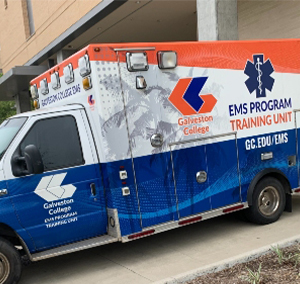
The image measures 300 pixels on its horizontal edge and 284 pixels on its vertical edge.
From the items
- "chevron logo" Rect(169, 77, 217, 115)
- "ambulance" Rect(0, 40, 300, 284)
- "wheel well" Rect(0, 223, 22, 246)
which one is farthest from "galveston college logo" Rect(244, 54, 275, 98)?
"wheel well" Rect(0, 223, 22, 246)

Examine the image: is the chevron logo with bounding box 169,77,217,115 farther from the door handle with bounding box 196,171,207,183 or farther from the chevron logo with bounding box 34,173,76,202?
the chevron logo with bounding box 34,173,76,202

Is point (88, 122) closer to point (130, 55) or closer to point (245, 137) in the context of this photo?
point (130, 55)

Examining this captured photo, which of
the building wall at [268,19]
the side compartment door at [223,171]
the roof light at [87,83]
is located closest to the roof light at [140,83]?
the roof light at [87,83]

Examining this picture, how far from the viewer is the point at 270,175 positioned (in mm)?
6691

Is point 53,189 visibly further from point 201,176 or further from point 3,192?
point 201,176

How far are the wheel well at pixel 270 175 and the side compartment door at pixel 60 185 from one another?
243 centimetres

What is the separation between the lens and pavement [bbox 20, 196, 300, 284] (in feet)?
16.5

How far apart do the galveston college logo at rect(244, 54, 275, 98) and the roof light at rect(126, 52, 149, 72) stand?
1.76 meters

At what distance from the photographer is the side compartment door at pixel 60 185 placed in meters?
4.92

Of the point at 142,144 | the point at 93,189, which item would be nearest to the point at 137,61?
the point at 142,144

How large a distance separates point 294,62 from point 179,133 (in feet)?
8.34

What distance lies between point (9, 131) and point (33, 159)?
79cm

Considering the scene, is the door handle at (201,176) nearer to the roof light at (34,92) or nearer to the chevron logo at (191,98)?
the chevron logo at (191,98)

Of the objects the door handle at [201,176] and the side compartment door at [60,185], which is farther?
the door handle at [201,176]
